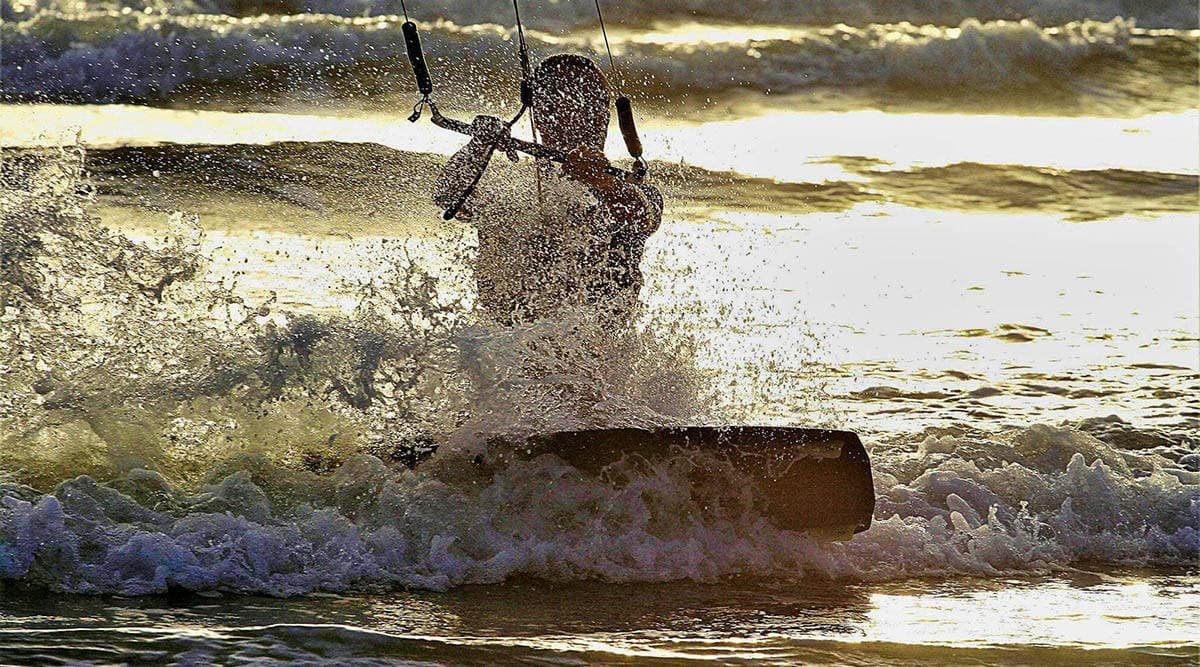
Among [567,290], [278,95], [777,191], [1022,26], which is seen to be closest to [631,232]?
[567,290]

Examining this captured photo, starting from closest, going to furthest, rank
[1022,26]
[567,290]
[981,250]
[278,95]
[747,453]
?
[747,453] → [567,290] → [981,250] → [278,95] → [1022,26]

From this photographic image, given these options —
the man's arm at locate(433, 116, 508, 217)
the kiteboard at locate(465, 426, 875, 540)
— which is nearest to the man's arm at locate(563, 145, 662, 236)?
the man's arm at locate(433, 116, 508, 217)

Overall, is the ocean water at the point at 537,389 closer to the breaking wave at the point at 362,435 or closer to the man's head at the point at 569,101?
the breaking wave at the point at 362,435

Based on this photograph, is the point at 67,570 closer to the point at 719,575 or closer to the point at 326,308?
the point at 326,308

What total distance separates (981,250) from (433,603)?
27.2 feet

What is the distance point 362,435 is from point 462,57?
25.9ft

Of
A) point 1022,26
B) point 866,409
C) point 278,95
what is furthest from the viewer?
point 1022,26

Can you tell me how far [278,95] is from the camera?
44.6ft

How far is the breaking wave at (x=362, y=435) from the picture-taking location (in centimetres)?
518

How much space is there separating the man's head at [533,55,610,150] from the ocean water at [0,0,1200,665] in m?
0.40

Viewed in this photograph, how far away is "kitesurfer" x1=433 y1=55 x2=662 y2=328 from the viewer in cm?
601

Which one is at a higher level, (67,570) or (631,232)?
(631,232)

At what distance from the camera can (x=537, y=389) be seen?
568cm

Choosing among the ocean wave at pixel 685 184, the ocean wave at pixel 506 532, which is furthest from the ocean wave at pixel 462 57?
the ocean wave at pixel 506 532
